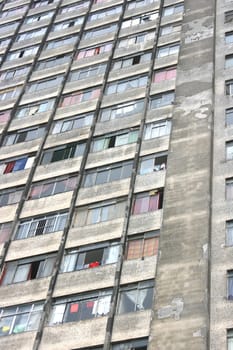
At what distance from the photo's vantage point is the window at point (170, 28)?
43.3 metres

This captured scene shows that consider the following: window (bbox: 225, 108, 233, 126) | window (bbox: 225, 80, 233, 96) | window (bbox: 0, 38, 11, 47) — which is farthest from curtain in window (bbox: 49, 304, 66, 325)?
window (bbox: 0, 38, 11, 47)

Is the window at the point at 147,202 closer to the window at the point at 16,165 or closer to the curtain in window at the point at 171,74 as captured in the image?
the window at the point at 16,165

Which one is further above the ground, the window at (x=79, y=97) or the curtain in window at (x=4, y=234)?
the window at (x=79, y=97)

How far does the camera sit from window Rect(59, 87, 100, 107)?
132ft

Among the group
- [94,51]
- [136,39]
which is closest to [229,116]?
[136,39]

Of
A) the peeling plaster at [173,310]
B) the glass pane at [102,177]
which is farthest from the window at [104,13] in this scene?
the peeling plaster at [173,310]

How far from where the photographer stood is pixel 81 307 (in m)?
27.4

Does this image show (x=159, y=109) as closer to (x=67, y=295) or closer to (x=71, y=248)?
(x=71, y=248)

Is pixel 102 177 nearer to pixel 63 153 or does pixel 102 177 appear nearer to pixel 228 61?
pixel 63 153

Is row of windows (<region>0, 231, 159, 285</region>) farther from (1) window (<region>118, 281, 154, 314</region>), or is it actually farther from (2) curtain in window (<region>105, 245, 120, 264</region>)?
(1) window (<region>118, 281, 154, 314</region>)

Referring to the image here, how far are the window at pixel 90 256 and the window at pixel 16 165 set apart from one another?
8.98 meters

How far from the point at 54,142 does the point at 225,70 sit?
12.1 m

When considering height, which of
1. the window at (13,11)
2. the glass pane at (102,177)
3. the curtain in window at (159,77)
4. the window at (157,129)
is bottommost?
the glass pane at (102,177)

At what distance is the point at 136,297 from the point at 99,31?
89.7 ft
